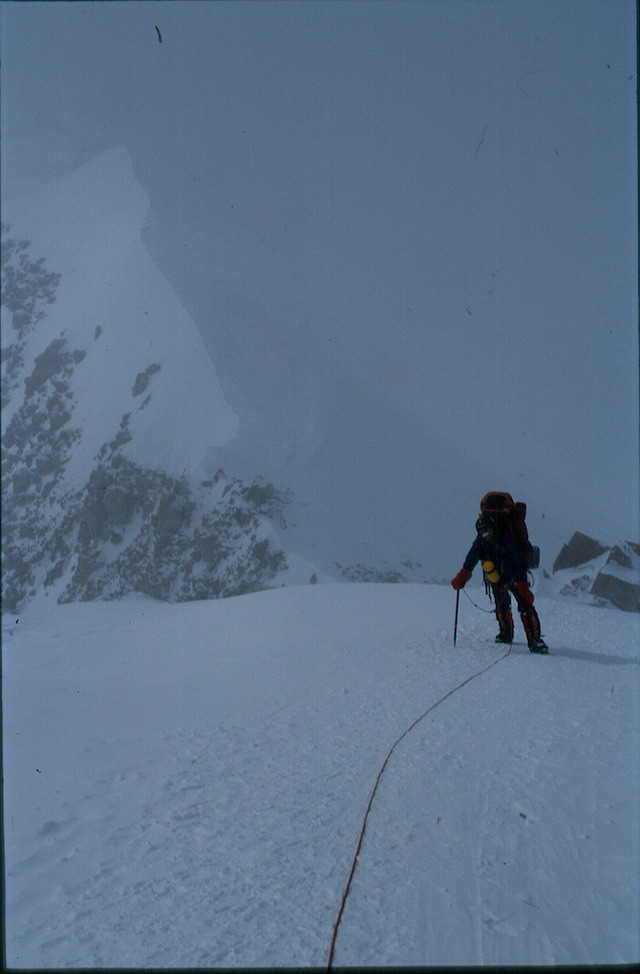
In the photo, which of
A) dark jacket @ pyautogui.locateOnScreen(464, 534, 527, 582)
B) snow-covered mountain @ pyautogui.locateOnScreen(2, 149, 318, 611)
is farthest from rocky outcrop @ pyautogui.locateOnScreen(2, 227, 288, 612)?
dark jacket @ pyautogui.locateOnScreen(464, 534, 527, 582)

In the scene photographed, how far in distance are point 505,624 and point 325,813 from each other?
5.01 metres

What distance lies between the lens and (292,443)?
34.5m

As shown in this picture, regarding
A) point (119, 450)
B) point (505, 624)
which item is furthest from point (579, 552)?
point (119, 450)

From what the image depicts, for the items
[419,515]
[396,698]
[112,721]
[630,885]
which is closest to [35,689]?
[112,721]

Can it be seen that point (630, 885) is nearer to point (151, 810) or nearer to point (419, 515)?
point (151, 810)

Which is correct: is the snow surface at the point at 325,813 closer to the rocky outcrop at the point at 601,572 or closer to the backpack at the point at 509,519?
the backpack at the point at 509,519

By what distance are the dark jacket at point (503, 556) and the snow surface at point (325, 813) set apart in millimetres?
1004

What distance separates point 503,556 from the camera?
7723mm

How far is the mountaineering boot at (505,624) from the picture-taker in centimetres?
791

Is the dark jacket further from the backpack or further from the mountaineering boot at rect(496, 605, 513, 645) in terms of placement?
the mountaineering boot at rect(496, 605, 513, 645)

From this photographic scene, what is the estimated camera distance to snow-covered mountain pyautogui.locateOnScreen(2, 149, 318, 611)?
113 ft

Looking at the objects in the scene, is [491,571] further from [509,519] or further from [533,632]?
[533,632]

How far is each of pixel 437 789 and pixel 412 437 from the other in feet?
108

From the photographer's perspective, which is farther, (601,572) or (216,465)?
(216,465)
